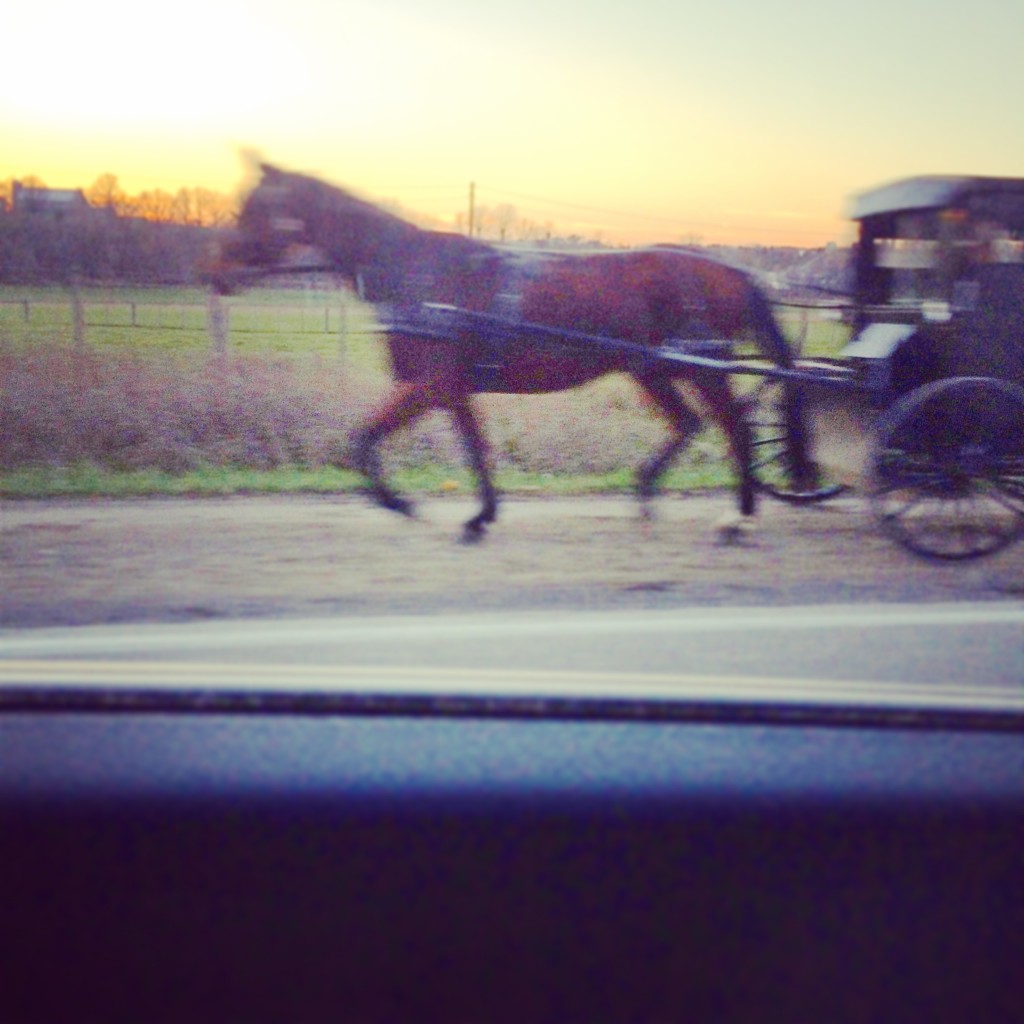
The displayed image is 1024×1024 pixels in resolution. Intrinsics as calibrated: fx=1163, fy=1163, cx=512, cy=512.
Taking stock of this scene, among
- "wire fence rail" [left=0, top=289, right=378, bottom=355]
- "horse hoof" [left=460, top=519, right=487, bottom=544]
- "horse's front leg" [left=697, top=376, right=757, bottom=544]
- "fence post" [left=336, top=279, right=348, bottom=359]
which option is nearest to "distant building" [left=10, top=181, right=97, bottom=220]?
"wire fence rail" [left=0, top=289, right=378, bottom=355]

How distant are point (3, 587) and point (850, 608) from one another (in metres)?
2.61

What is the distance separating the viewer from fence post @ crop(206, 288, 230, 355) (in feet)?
17.5

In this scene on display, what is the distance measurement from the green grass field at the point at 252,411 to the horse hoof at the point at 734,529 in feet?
1.58

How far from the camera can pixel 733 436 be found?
6254 millimetres

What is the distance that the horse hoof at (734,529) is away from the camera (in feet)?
16.6

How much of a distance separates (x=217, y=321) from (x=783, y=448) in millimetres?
2997

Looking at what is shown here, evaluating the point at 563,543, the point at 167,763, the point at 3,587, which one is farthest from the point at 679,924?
the point at 563,543

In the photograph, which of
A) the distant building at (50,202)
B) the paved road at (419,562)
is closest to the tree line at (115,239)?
the distant building at (50,202)

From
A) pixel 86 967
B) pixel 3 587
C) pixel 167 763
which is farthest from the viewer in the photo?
pixel 3 587

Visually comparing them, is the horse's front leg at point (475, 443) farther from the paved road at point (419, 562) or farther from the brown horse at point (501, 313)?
the paved road at point (419, 562)

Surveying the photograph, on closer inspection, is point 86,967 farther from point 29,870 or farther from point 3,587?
point 3,587

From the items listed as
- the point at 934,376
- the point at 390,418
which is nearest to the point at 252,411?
the point at 390,418

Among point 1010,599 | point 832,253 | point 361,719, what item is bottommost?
point 1010,599

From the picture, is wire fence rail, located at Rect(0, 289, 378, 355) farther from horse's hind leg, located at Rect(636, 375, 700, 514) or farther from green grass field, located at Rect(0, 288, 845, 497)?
horse's hind leg, located at Rect(636, 375, 700, 514)
